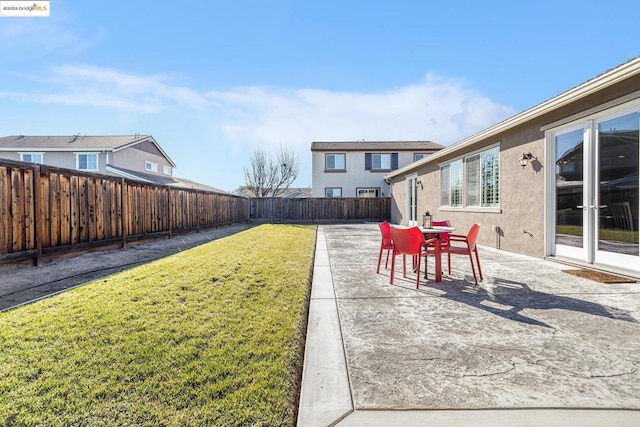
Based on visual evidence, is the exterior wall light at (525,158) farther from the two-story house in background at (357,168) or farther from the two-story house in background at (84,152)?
the two-story house in background at (84,152)

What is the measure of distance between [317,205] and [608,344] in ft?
64.4

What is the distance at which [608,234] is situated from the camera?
4.98 meters

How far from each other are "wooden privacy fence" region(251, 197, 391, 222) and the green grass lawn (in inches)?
697

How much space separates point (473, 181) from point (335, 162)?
48.4 feet

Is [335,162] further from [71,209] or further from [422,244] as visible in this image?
[422,244]

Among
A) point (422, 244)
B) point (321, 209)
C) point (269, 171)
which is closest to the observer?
point (422, 244)

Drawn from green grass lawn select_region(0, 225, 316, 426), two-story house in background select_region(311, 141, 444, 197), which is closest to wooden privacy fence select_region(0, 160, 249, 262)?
green grass lawn select_region(0, 225, 316, 426)

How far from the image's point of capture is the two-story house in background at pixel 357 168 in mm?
22906

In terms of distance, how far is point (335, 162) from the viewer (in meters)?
23.0

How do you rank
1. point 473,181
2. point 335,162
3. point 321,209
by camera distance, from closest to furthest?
point 473,181, point 321,209, point 335,162

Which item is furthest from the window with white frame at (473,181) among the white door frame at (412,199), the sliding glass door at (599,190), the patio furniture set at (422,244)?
the patio furniture set at (422,244)

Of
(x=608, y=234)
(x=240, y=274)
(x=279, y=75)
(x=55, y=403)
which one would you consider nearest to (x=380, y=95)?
(x=279, y=75)

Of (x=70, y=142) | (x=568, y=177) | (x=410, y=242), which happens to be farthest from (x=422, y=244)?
(x=70, y=142)

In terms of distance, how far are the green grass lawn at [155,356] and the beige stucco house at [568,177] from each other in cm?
517
